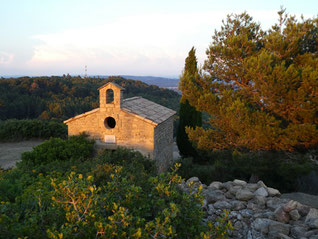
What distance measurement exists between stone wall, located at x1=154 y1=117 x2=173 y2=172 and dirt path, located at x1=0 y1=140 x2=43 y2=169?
716cm

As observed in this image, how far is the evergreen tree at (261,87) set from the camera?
7488 mm

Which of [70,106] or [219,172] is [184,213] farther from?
[70,106]

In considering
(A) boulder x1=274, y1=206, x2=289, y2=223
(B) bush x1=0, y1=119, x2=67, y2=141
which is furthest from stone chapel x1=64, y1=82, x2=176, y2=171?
(B) bush x1=0, y1=119, x2=67, y2=141

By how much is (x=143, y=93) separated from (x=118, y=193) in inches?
1608

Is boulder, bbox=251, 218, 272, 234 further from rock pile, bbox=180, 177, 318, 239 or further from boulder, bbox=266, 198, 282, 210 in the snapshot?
boulder, bbox=266, 198, 282, 210

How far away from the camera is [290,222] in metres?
5.51

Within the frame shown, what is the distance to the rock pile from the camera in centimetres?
509

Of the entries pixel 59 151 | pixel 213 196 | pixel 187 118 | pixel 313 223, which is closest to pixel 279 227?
pixel 313 223

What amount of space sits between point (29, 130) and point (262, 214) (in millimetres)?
16073

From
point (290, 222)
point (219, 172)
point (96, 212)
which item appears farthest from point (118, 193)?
point (219, 172)

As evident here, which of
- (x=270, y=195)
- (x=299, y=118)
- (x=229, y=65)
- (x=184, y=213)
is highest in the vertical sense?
(x=229, y=65)

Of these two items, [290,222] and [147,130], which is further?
[147,130]

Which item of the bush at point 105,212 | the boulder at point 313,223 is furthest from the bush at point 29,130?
the boulder at point 313,223

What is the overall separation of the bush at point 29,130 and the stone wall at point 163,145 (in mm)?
8079
